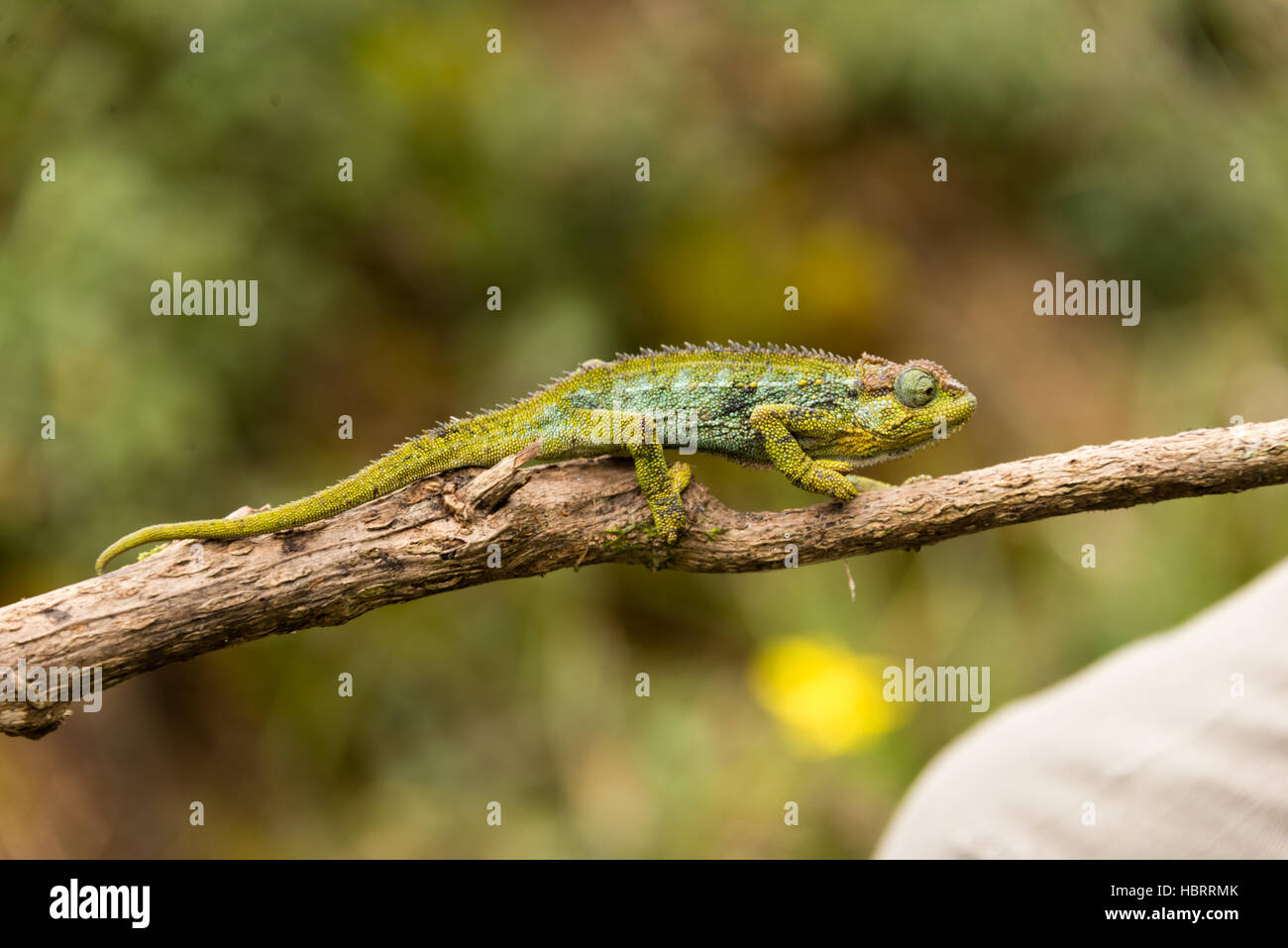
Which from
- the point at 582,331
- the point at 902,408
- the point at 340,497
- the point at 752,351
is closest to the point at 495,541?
the point at 340,497

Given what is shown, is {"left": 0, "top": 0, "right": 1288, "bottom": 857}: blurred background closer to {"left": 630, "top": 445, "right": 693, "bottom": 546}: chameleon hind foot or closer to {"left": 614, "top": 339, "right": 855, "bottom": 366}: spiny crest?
{"left": 614, "top": 339, "right": 855, "bottom": 366}: spiny crest

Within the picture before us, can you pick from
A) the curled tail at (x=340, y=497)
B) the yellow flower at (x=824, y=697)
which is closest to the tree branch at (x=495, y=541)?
the curled tail at (x=340, y=497)

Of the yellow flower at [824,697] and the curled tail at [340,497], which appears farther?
the yellow flower at [824,697]

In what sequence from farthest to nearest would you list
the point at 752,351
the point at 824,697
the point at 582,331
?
the point at 582,331, the point at 824,697, the point at 752,351

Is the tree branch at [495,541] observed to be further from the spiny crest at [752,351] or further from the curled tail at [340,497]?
the spiny crest at [752,351]

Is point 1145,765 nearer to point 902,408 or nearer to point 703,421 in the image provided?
point 902,408

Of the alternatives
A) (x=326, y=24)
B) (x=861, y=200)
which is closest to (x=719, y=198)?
(x=861, y=200)
